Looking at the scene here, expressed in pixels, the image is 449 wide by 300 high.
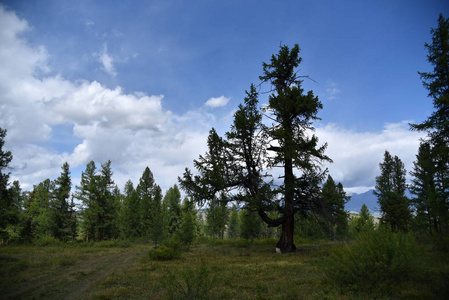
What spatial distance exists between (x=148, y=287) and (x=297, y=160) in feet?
41.5

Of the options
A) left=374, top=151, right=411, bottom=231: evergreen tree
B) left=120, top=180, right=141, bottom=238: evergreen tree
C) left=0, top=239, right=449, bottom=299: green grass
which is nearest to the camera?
left=0, top=239, right=449, bottom=299: green grass

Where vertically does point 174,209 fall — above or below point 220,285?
below

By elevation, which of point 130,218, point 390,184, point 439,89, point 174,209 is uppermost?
point 439,89

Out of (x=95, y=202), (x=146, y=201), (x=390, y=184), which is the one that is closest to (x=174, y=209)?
(x=146, y=201)

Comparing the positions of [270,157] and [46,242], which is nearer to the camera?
[270,157]

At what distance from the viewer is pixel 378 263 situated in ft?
24.1

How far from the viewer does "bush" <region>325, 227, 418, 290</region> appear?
7.34 meters

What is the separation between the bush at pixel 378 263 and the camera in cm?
734

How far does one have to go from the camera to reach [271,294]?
7.49 m

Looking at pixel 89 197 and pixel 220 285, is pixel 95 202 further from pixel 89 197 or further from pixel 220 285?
pixel 220 285

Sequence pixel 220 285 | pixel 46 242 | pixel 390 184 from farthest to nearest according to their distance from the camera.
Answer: pixel 390 184
pixel 46 242
pixel 220 285

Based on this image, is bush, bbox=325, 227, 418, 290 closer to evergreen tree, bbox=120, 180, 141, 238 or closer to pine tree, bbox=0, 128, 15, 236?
pine tree, bbox=0, 128, 15, 236

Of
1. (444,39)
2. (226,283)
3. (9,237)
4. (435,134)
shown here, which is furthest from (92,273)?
(9,237)

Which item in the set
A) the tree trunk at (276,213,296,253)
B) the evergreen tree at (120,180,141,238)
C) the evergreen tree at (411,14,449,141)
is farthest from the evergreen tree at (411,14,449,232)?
the evergreen tree at (120,180,141,238)
